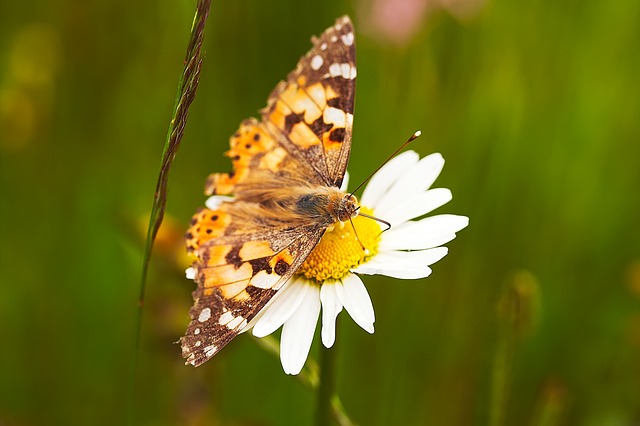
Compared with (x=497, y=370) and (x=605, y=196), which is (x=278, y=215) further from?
(x=605, y=196)

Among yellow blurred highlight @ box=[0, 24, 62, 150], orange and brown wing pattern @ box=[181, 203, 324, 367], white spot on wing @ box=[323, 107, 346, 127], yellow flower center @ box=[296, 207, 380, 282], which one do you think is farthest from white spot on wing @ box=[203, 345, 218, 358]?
yellow blurred highlight @ box=[0, 24, 62, 150]

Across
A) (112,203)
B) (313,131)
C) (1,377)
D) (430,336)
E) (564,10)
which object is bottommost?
(1,377)

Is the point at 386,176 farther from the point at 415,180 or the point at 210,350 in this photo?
the point at 210,350

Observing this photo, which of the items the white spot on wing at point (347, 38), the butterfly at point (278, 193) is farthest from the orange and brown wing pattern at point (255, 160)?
the white spot on wing at point (347, 38)

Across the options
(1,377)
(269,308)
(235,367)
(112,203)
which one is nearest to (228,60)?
(112,203)

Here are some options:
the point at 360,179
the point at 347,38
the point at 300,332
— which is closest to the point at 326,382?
the point at 300,332

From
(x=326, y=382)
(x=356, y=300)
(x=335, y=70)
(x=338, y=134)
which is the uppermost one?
(x=335, y=70)
